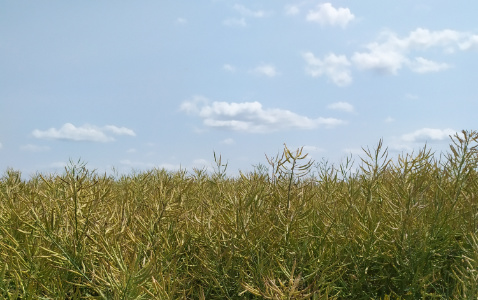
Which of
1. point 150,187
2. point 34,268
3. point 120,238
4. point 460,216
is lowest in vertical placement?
point 34,268

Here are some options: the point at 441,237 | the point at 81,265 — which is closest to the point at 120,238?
the point at 81,265

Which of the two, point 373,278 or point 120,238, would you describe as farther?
point 373,278

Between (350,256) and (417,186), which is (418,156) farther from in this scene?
(350,256)

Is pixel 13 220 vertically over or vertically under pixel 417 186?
under

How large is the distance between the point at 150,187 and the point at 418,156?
2082mm

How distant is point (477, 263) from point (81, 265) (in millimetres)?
1378

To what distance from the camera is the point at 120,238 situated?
173 cm

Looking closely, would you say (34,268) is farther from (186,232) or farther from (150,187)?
(150,187)

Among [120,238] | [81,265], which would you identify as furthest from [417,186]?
[81,265]

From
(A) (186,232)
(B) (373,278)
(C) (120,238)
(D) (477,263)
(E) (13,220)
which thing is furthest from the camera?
(E) (13,220)

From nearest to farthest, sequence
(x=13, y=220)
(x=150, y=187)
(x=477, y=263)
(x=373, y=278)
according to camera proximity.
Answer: (x=477, y=263), (x=373, y=278), (x=13, y=220), (x=150, y=187)

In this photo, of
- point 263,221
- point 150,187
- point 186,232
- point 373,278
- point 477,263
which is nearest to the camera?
point 477,263

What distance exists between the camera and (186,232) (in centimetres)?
218

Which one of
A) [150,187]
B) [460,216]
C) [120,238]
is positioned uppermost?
[150,187]
